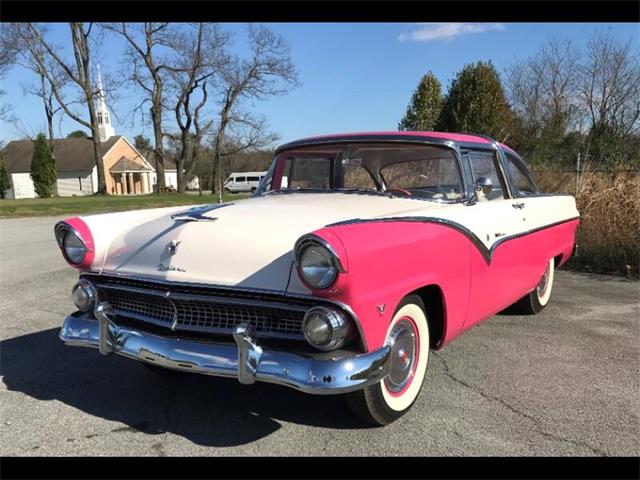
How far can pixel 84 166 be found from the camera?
5072cm

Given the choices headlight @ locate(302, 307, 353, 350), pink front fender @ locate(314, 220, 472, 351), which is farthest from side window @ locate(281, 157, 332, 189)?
headlight @ locate(302, 307, 353, 350)

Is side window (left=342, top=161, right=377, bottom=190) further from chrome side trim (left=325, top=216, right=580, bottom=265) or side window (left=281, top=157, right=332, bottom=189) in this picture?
chrome side trim (left=325, top=216, right=580, bottom=265)

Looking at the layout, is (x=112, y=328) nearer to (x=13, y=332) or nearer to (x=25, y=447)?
(x=25, y=447)

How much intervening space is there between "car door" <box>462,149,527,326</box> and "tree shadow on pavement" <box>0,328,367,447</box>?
1166 mm

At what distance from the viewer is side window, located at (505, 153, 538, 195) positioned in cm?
445

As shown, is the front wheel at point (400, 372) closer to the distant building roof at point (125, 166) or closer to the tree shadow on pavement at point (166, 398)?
the tree shadow on pavement at point (166, 398)

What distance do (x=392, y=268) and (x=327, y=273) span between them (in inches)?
15.3

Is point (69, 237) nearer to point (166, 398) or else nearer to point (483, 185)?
point (166, 398)

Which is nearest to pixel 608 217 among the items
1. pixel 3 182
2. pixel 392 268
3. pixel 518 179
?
pixel 518 179

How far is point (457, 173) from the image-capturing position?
3777 mm

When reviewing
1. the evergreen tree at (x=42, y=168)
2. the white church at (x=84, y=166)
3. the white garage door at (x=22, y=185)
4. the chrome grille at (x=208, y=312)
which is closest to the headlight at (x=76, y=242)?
the chrome grille at (x=208, y=312)

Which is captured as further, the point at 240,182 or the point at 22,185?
the point at 22,185

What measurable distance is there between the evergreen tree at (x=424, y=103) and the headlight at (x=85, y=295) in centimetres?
2706

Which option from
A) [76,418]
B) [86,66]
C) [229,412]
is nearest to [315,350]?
[229,412]
